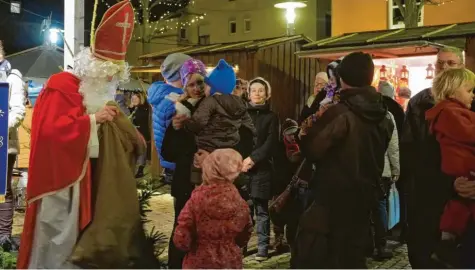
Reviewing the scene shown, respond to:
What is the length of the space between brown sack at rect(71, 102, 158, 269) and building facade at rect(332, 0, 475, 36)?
11782mm

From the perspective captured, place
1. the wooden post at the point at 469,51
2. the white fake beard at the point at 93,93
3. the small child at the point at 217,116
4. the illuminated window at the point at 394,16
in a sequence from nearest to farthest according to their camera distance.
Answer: the white fake beard at the point at 93,93 < the small child at the point at 217,116 < the wooden post at the point at 469,51 < the illuminated window at the point at 394,16

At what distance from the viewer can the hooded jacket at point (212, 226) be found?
382cm

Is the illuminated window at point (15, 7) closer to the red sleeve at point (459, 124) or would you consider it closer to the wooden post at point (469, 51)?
the wooden post at point (469, 51)

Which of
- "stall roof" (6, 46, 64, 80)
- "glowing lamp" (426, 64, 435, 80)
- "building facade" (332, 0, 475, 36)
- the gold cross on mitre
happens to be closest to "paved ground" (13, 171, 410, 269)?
the gold cross on mitre

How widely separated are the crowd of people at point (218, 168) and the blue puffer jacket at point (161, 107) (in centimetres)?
1

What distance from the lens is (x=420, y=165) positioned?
14.9ft

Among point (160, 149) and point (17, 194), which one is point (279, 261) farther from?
point (17, 194)

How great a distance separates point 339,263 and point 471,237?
3.22ft

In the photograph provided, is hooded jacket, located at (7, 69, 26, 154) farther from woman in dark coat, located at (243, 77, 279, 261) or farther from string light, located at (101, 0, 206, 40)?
string light, located at (101, 0, 206, 40)

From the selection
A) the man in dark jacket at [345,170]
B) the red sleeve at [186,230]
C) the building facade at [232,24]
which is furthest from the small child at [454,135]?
the building facade at [232,24]

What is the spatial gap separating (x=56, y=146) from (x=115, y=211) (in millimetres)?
614

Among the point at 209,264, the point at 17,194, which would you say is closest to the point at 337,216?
the point at 209,264

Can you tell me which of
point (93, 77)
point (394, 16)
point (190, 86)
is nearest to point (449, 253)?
point (190, 86)

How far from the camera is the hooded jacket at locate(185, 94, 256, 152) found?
15.4 ft
